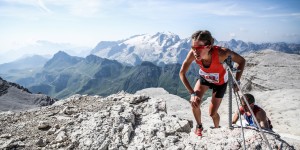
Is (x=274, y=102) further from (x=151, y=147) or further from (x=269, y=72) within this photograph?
(x=151, y=147)

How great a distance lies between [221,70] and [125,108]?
17.2 feet

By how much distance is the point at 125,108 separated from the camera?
11445 mm

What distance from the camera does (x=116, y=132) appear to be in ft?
30.4

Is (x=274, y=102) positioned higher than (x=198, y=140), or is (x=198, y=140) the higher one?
(x=198, y=140)

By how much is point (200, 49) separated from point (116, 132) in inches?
177

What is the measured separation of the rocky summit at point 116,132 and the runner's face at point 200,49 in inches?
87.6

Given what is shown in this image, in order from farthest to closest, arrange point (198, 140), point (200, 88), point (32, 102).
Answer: point (32, 102) < point (200, 88) < point (198, 140)

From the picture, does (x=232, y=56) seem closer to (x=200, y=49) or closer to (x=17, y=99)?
(x=200, y=49)

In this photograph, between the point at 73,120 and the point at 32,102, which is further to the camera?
the point at 32,102

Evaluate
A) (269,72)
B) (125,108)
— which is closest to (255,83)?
(269,72)

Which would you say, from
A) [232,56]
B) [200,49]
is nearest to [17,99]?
[200,49]

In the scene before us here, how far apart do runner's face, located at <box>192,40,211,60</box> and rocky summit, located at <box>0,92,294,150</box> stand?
7.30ft

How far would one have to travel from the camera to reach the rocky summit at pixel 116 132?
682 centimetres

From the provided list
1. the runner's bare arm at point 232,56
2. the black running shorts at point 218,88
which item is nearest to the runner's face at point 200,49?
the runner's bare arm at point 232,56
